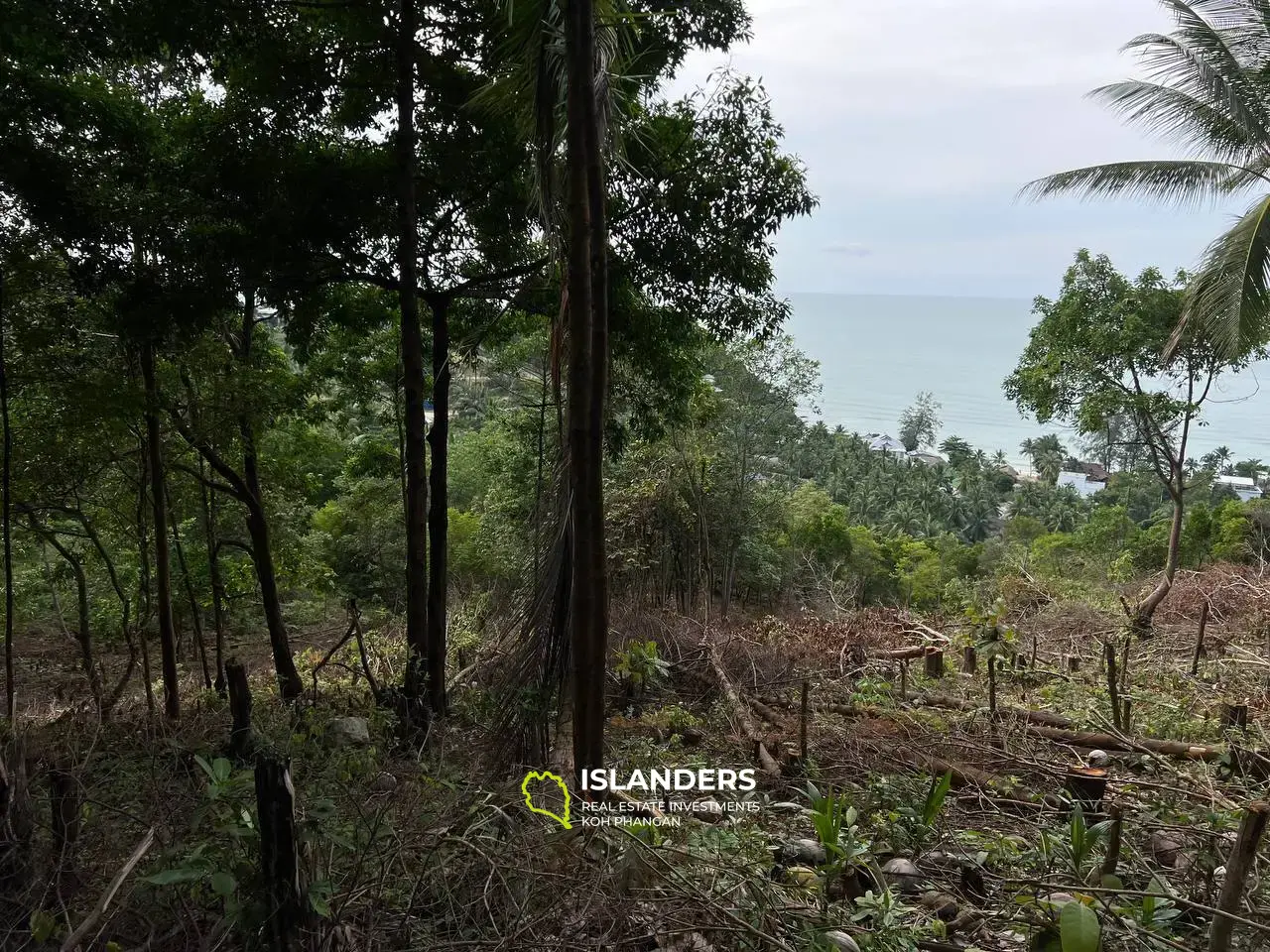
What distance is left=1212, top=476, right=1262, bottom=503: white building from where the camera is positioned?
72.1 ft

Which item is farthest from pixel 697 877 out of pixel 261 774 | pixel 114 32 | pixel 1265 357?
pixel 1265 357

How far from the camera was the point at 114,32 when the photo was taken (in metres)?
4.49

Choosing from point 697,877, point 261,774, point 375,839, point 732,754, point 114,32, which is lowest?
point 732,754

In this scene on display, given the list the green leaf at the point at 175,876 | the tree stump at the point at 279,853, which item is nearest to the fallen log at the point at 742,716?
the tree stump at the point at 279,853

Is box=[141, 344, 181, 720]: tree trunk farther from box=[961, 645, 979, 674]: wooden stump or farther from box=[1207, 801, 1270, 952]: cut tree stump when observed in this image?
box=[961, 645, 979, 674]: wooden stump

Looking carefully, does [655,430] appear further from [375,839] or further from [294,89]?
[375,839]

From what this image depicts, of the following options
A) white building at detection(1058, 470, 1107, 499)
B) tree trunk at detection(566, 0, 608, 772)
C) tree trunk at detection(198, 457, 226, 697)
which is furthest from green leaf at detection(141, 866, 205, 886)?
white building at detection(1058, 470, 1107, 499)

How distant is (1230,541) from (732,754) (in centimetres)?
1158

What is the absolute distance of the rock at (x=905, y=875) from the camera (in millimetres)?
2830

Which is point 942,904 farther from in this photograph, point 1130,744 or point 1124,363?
point 1124,363

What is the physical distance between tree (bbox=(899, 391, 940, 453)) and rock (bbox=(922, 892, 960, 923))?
3947 centimetres

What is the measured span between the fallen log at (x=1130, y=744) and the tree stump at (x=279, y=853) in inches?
155

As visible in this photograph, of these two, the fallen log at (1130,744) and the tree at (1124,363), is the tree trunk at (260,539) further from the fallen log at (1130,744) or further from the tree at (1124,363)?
the tree at (1124,363)

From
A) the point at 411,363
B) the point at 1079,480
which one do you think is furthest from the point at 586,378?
the point at 1079,480
